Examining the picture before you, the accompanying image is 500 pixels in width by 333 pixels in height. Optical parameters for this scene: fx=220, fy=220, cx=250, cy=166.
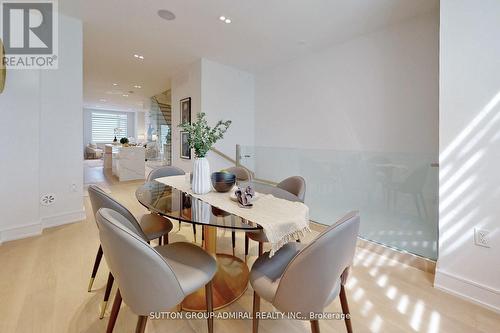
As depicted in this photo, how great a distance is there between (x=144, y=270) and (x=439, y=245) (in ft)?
7.43

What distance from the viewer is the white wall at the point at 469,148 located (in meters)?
1.60

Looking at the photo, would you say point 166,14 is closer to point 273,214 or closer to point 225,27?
point 225,27

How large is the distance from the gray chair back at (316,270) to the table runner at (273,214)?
203mm

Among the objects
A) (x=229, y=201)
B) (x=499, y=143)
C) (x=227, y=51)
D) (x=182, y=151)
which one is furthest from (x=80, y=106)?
(x=499, y=143)

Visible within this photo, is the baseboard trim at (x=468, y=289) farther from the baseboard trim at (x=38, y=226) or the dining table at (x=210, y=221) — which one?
the baseboard trim at (x=38, y=226)

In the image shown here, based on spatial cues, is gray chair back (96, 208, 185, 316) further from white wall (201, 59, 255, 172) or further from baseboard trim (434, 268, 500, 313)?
white wall (201, 59, 255, 172)

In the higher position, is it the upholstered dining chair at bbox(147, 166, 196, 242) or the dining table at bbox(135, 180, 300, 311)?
the upholstered dining chair at bbox(147, 166, 196, 242)

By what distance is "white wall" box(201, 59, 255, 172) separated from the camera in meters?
4.18

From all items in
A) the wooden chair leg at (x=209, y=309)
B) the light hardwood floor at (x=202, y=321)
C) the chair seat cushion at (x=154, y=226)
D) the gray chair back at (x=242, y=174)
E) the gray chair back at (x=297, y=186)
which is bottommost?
the light hardwood floor at (x=202, y=321)

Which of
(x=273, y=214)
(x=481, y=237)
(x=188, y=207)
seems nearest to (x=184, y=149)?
(x=188, y=207)

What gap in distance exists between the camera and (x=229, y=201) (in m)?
1.56

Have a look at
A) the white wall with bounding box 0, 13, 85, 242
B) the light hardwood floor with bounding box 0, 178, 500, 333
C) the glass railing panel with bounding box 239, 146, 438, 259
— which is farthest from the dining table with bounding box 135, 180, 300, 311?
the white wall with bounding box 0, 13, 85, 242

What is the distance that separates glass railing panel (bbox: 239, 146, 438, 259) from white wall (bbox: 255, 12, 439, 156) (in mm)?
552

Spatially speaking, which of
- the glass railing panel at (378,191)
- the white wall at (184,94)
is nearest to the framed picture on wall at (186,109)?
the white wall at (184,94)
